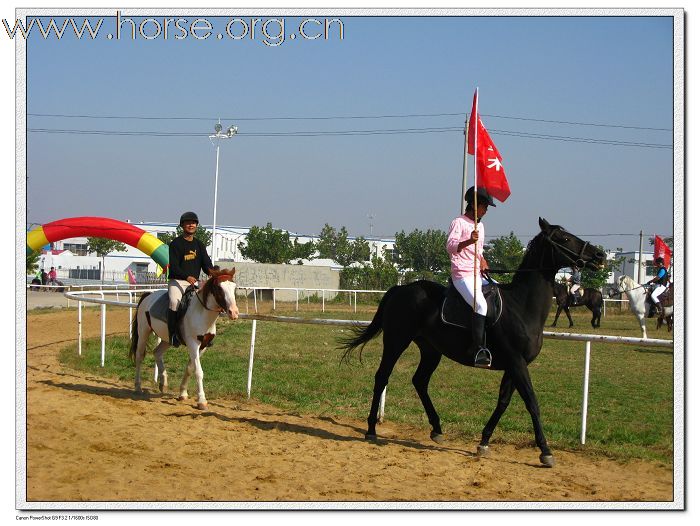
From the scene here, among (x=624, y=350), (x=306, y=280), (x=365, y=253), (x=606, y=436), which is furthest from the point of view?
(x=365, y=253)

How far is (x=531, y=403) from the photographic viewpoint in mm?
8289

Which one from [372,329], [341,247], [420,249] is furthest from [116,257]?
[372,329]

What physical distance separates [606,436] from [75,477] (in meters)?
6.28

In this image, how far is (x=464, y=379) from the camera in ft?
47.5

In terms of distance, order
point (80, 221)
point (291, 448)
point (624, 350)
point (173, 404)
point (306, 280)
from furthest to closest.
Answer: point (306, 280)
point (80, 221)
point (624, 350)
point (173, 404)
point (291, 448)

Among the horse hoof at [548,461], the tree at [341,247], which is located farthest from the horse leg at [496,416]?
the tree at [341,247]

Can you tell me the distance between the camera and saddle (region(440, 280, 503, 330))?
8648mm

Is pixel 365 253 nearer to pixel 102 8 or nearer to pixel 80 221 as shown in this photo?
pixel 80 221

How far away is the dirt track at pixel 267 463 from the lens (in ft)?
22.4

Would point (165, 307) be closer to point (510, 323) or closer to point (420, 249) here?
point (510, 323)

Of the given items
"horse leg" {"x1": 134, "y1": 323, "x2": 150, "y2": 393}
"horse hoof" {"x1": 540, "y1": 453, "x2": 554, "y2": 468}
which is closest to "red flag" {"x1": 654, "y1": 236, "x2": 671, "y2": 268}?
"horse leg" {"x1": 134, "y1": 323, "x2": 150, "y2": 393}

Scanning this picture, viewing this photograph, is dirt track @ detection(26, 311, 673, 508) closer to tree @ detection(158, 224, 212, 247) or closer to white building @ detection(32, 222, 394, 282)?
tree @ detection(158, 224, 212, 247)

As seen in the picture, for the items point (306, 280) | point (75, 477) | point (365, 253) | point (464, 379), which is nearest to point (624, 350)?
point (464, 379)

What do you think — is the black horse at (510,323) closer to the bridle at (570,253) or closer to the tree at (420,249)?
the bridle at (570,253)
